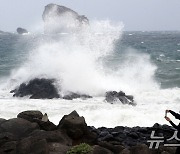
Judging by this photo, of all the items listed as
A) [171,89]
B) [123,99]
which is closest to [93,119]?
[123,99]

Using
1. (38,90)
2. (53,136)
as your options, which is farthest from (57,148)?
(38,90)

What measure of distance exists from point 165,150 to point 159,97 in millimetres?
16058

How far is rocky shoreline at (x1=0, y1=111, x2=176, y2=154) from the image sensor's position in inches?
404

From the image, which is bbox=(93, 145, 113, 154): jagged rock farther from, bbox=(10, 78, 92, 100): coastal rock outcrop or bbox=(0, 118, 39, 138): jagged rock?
bbox=(10, 78, 92, 100): coastal rock outcrop

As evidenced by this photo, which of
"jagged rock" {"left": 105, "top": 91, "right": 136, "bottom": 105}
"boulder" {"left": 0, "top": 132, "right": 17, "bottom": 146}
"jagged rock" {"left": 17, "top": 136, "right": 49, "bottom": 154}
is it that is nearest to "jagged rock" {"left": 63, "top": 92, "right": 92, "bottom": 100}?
"jagged rock" {"left": 105, "top": 91, "right": 136, "bottom": 105}

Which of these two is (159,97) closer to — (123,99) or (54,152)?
(123,99)

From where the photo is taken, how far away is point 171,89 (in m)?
30.3

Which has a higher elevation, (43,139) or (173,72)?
(173,72)

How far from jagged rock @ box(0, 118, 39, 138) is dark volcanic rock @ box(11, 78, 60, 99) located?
12.0 metres

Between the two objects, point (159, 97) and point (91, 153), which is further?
point (159, 97)

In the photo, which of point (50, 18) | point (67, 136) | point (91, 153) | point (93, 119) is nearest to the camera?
point (91, 153)

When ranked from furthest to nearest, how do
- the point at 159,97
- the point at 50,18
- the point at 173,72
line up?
the point at 50,18 < the point at 173,72 < the point at 159,97

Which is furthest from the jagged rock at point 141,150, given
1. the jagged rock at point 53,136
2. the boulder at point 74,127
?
the boulder at point 74,127

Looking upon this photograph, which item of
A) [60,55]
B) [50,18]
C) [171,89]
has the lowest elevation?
[171,89]
